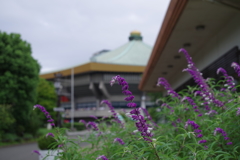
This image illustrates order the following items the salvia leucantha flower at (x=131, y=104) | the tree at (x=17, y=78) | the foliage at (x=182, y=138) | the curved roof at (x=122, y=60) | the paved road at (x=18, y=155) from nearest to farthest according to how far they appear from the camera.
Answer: the salvia leucantha flower at (x=131, y=104)
the foliage at (x=182, y=138)
the paved road at (x=18, y=155)
the tree at (x=17, y=78)
the curved roof at (x=122, y=60)

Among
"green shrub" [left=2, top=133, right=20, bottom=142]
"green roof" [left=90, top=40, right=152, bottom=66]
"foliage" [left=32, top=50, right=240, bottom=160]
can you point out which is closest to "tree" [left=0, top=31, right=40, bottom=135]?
"green shrub" [left=2, top=133, right=20, bottom=142]

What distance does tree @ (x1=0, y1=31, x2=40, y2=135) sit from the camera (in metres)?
22.2

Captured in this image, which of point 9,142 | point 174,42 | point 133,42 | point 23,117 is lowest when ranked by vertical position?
point 9,142

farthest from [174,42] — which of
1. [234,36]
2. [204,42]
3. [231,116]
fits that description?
[231,116]

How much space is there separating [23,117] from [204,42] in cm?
1788

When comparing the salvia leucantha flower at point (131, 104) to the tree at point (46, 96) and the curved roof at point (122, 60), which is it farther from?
the curved roof at point (122, 60)

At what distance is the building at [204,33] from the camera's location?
742cm

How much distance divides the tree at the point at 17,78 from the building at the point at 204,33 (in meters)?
13.4

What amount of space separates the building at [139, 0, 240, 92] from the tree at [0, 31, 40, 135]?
13.4 m

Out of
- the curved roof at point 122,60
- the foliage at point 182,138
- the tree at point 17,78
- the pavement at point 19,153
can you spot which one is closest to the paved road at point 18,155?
the pavement at point 19,153

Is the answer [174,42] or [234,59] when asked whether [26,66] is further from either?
[234,59]

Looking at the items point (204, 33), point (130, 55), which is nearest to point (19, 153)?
point (204, 33)

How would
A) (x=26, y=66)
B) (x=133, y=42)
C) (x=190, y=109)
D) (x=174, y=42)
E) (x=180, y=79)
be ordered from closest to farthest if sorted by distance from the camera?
(x=190, y=109), (x=174, y=42), (x=180, y=79), (x=26, y=66), (x=133, y=42)

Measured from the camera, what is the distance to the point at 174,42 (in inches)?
431
